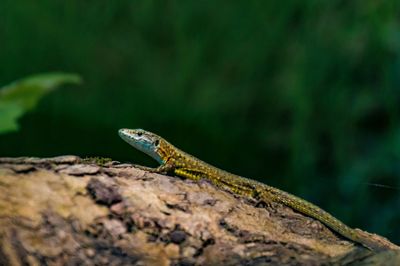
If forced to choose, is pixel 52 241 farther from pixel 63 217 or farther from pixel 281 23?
pixel 281 23

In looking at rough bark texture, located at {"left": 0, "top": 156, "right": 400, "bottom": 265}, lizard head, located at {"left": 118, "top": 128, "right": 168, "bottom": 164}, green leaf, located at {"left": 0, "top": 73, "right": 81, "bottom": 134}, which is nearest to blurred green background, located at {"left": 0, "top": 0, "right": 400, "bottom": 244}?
green leaf, located at {"left": 0, "top": 73, "right": 81, "bottom": 134}

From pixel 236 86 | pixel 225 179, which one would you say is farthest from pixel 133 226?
pixel 236 86

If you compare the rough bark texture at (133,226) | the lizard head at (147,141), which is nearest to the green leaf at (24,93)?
the lizard head at (147,141)

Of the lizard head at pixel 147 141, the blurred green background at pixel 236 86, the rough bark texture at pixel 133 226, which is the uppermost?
the blurred green background at pixel 236 86

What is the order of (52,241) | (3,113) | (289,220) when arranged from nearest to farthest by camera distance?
(52,241)
(289,220)
(3,113)

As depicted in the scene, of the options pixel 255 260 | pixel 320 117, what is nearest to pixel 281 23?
pixel 320 117

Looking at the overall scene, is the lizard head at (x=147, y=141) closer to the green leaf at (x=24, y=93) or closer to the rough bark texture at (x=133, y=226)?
the green leaf at (x=24, y=93)

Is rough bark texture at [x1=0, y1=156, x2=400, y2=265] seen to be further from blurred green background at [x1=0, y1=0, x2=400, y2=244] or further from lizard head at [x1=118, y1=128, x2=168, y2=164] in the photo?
blurred green background at [x1=0, y1=0, x2=400, y2=244]
